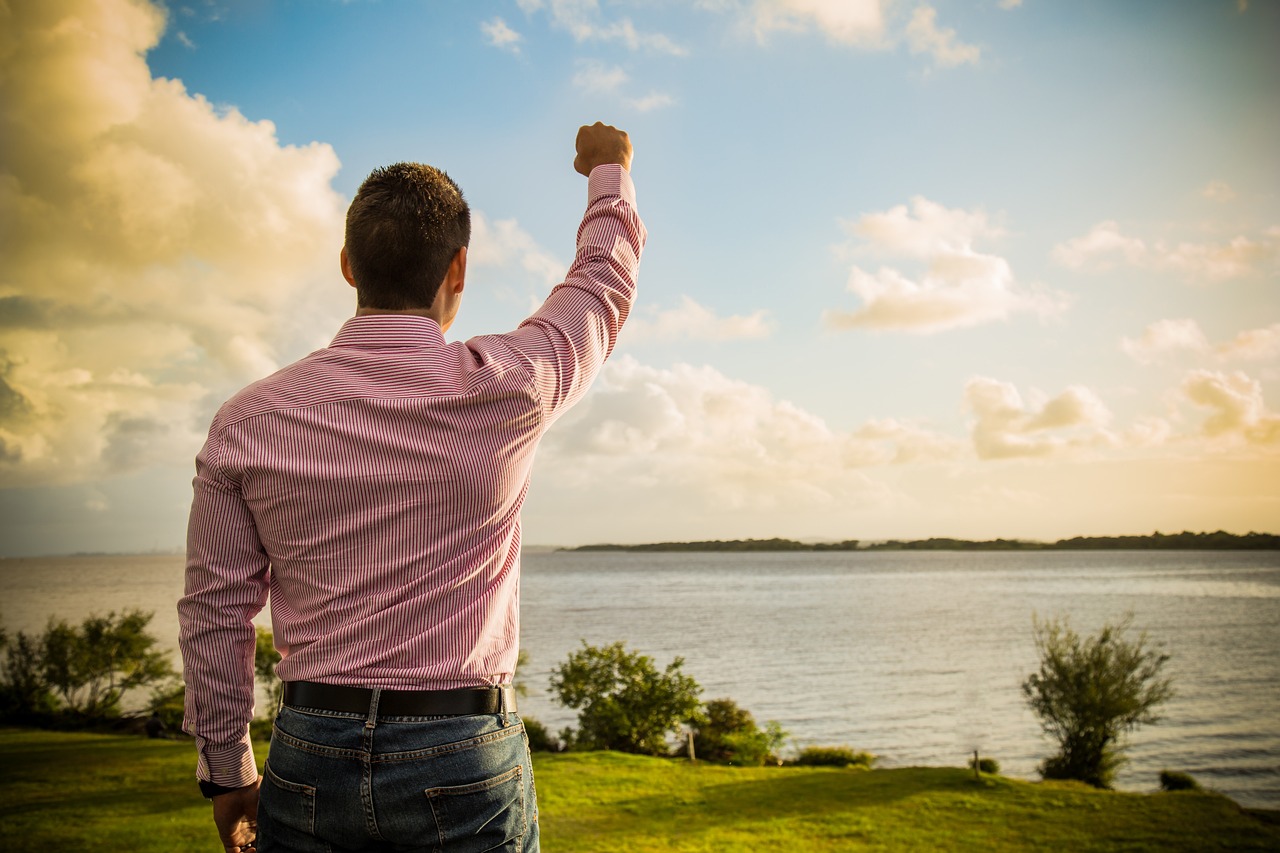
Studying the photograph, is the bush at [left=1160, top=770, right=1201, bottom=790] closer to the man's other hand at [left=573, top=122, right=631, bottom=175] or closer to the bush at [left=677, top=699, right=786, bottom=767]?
the bush at [left=677, top=699, right=786, bottom=767]

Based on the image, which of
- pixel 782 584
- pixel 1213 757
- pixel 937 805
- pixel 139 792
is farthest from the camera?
pixel 782 584

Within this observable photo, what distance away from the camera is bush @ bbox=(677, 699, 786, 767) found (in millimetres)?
22906

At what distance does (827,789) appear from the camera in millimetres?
18125

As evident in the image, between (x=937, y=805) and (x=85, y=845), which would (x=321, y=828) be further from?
(x=937, y=805)

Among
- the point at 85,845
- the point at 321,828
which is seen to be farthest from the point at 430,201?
the point at 85,845

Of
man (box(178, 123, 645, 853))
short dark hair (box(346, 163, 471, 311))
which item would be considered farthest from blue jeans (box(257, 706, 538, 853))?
short dark hair (box(346, 163, 471, 311))

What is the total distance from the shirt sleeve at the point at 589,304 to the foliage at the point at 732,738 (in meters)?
22.8

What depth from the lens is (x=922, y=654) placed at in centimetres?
6512

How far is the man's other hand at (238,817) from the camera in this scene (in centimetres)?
160

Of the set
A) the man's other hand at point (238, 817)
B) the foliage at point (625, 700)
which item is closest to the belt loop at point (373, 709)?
the man's other hand at point (238, 817)

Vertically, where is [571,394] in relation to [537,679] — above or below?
above

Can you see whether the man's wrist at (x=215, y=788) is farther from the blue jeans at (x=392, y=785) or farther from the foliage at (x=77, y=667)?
the foliage at (x=77, y=667)

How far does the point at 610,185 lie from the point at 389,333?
61 cm

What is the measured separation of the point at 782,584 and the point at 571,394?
143 m
